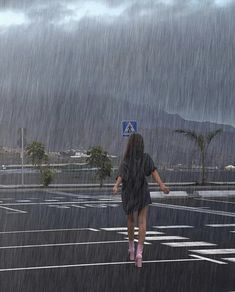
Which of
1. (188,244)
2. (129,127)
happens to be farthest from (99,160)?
(188,244)

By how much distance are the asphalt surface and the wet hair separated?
4.67ft

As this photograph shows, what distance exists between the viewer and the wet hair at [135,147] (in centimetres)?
871

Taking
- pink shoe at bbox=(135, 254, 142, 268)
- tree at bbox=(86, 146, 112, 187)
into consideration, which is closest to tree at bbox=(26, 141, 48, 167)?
tree at bbox=(86, 146, 112, 187)

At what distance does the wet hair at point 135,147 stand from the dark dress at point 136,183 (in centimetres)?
6

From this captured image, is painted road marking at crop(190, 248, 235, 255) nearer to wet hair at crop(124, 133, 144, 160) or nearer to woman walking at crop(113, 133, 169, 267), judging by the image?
woman walking at crop(113, 133, 169, 267)

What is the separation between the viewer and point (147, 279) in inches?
297

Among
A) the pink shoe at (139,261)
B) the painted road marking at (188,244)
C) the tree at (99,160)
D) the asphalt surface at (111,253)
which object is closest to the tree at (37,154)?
the tree at (99,160)

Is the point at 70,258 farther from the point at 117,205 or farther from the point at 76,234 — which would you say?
the point at 117,205

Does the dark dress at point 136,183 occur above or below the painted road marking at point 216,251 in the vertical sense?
above

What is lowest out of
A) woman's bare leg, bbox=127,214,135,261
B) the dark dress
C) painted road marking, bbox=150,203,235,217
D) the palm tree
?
woman's bare leg, bbox=127,214,135,261

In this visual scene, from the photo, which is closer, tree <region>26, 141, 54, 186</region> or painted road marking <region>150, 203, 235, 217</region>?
painted road marking <region>150, 203, 235, 217</region>

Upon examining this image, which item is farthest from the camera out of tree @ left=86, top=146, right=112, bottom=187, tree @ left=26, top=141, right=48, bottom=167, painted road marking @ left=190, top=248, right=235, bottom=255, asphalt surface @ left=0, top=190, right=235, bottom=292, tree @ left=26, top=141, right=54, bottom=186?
tree @ left=26, top=141, right=48, bottom=167

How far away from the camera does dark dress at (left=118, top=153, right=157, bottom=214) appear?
8680mm

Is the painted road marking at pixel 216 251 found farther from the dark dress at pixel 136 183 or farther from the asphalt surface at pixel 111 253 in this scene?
the dark dress at pixel 136 183
